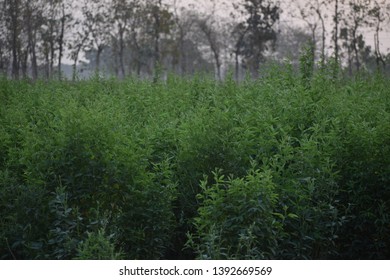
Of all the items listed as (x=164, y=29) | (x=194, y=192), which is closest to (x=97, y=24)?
(x=164, y=29)

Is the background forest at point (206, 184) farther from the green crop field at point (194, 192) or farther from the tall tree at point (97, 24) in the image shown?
the tall tree at point (97, 24)

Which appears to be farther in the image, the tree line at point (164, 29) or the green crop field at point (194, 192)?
the tree line at point (164, 29)

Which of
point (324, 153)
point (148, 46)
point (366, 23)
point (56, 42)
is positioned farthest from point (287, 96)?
point (148, 46)

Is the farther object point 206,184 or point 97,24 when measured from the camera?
point 97,24

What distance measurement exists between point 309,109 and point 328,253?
2545 millimetres

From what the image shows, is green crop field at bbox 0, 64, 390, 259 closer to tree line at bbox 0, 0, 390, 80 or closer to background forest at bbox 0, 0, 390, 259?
background forest at bbox 0, 0, 390, 259

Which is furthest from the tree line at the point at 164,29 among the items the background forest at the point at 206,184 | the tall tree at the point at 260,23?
the background forest at the point at 206,184

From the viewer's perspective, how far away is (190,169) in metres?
7.77

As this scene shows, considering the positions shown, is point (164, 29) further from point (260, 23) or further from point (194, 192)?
point (194, 192)

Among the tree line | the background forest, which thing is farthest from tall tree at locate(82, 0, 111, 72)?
the background forest

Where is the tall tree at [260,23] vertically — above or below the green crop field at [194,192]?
above

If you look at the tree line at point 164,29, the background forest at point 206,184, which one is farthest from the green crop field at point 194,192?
the tree line at point 164,29

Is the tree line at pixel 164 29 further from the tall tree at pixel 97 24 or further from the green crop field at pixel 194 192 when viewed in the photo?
the green crop field at pixel 194 192
